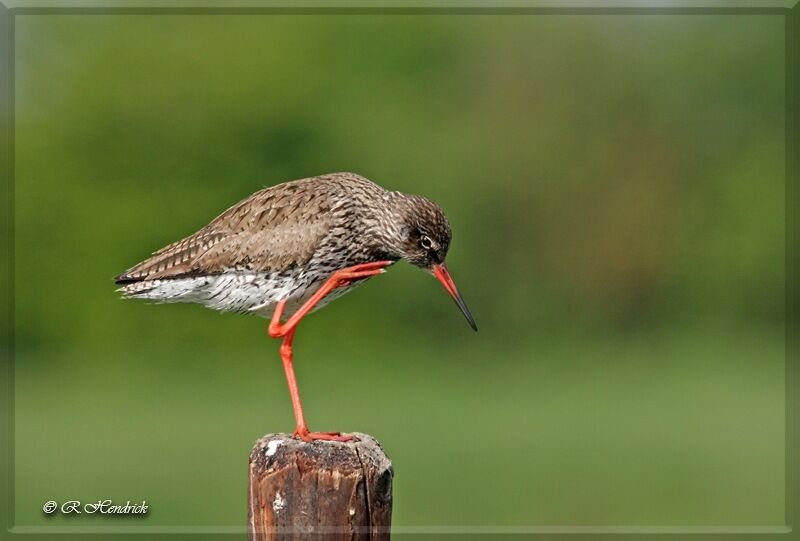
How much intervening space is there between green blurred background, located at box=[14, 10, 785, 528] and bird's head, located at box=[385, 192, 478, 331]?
25.7ft

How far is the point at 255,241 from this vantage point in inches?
319

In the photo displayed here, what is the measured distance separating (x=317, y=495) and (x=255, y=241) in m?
2.50

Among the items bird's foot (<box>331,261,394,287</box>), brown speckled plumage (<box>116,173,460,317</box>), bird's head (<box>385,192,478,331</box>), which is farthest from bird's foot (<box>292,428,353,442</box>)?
bird's head (<box>385,192,478,331</box>)

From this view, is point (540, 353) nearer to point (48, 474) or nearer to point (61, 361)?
point (61, 361)

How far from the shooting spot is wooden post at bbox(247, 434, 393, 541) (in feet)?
19.2

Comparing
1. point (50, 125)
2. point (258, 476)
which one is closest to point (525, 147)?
point (50, 125)

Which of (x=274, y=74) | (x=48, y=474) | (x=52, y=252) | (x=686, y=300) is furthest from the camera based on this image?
(x=686, y=300)

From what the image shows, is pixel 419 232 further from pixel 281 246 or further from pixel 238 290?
pixel 238 290

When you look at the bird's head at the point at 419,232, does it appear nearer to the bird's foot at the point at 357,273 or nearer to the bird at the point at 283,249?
the bird at the point at 283,249

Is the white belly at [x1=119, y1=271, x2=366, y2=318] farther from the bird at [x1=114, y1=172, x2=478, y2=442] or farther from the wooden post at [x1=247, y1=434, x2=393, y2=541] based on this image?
the wooden post at [x1=247, y1=434, x2=393, y2=541]

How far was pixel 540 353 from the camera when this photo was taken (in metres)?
25.8

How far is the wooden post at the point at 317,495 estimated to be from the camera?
19.2 feet

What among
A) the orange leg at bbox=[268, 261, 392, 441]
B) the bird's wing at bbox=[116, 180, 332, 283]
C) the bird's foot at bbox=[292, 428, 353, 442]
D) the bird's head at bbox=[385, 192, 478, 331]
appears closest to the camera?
the bird's foot at bbox=[292, 428, 353, 442]

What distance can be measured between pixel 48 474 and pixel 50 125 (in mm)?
6903
